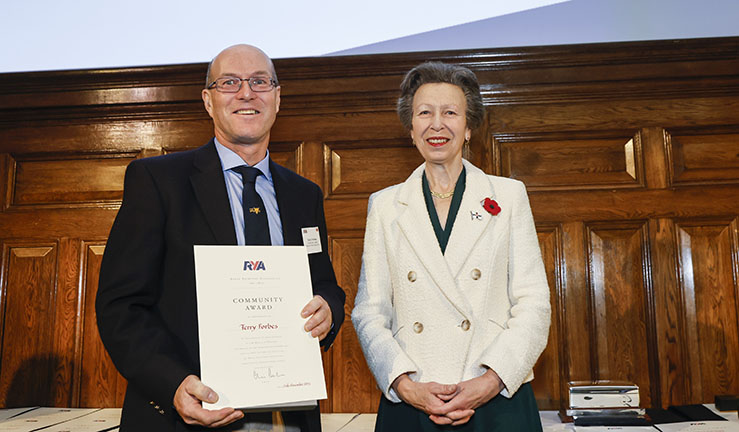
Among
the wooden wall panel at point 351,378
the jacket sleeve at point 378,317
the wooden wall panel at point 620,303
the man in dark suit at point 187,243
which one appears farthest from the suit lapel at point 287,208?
A: the wooden wall panel at point 620,303

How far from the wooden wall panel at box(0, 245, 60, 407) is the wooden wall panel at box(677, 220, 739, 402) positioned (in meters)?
3.08

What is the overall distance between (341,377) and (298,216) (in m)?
1.55

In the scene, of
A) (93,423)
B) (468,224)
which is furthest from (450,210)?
Answer: (93,423)

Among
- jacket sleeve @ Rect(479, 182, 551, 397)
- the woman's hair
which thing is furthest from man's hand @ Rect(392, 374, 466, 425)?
the woman's hair

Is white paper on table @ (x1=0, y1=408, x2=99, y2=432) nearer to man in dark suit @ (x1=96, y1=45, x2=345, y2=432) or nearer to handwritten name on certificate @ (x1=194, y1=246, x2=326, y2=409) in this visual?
man in dark suit @ (x1=96, y1=45, x2=345, y2=432)

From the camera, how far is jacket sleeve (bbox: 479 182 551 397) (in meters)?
1.54

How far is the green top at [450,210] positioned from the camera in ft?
5.76

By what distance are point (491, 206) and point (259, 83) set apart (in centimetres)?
73

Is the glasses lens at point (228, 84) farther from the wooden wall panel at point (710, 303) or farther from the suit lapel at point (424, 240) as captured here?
the wooden wall panel at point (710, 303)

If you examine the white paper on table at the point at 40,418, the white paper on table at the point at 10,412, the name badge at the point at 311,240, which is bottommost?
the white paper on table at the point at 10,412

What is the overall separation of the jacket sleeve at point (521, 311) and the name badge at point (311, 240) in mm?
514

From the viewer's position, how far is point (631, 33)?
296 cm

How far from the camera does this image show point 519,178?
9.83 ft
